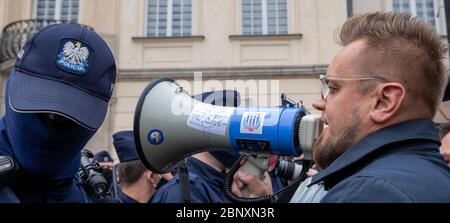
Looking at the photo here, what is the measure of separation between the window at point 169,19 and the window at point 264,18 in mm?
1275

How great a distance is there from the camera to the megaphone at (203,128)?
173 centimetres

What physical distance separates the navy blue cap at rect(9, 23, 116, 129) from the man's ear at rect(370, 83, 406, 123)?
905mm

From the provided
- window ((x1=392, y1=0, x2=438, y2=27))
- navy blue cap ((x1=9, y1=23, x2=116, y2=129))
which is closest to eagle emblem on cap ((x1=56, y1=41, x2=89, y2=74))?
navy blue cap ((x1=9, y1=23, x2=116, y2=129))

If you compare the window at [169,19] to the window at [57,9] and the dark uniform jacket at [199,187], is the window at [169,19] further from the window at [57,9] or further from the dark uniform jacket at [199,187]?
the dark uniform jacket at [199,187]

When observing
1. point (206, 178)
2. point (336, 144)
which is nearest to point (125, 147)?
point (206, 178)

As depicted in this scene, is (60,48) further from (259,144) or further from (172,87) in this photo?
(259,144)

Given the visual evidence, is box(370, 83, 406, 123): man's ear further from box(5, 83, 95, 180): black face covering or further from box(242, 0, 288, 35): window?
box(242, 0, 288, 35): window

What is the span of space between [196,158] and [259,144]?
44.2 inches

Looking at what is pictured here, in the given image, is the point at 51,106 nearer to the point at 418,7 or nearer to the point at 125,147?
the point at 125,147

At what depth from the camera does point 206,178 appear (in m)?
2.78

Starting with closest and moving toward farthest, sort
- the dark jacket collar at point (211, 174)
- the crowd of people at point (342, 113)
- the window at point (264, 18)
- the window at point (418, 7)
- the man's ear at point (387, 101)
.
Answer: the crowd of people at point (342, 113), the man's ear at point (387, 101), the dark jacket collar at point (211, 174), the window at point (264, 18), the window at point (418, 7)

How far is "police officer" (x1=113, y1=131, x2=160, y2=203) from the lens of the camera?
11.8 feet

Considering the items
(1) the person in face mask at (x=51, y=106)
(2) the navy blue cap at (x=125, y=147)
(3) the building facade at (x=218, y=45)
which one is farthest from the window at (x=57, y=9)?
(1) the person in face mask at (x=51, y=106)

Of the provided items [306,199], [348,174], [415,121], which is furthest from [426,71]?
[306,199]
